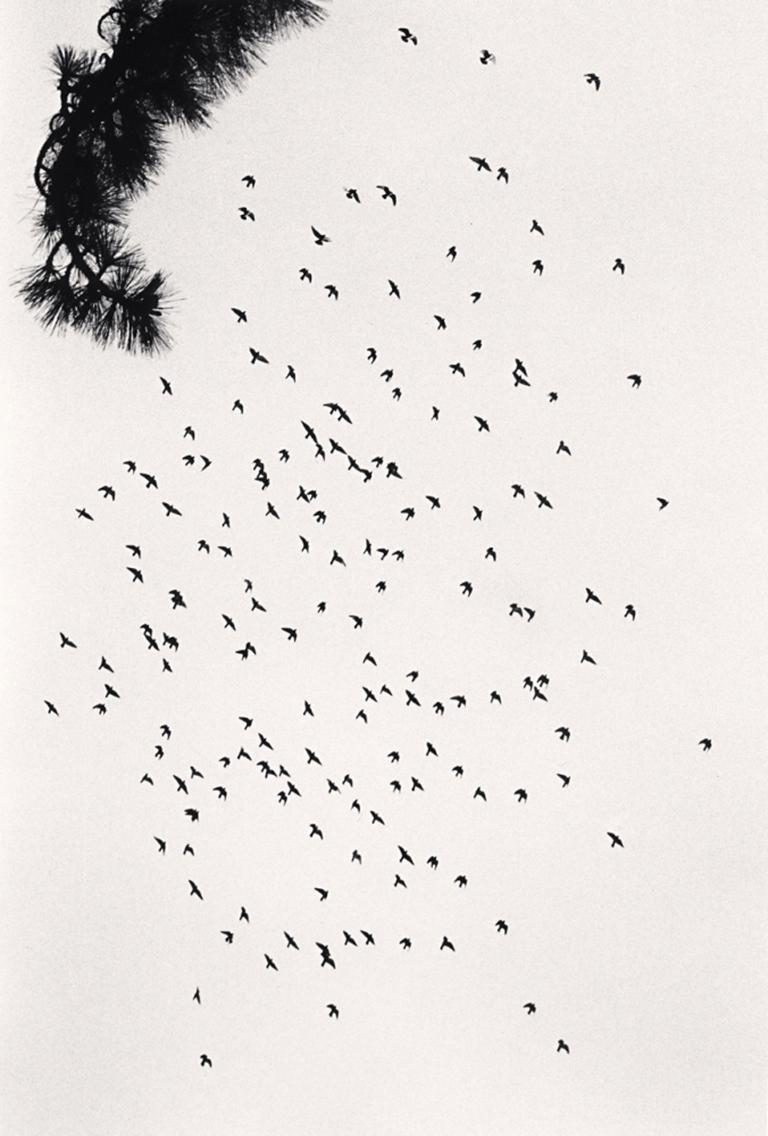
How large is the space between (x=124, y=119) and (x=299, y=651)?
3.35 m

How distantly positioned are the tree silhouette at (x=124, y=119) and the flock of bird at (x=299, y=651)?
5.07ft

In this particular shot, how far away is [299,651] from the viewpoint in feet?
25.5

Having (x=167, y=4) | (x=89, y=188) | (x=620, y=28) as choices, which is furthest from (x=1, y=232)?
(x=620, y=28)

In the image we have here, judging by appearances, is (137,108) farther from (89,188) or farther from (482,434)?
(482,434)

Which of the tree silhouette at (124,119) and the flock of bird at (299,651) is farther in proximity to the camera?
the flock of bird at (299,651)

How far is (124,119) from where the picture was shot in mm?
5547

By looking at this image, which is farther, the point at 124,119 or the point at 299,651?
the point at 299,651

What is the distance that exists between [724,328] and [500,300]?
1.27 meters

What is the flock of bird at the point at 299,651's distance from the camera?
749cm

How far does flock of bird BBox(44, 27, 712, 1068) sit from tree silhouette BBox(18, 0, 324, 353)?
1.55 m

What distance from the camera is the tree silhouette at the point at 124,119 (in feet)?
17.7

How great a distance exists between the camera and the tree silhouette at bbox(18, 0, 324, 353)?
5.40 m

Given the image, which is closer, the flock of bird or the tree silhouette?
the tree silhouette

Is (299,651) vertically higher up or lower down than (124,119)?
lower down
